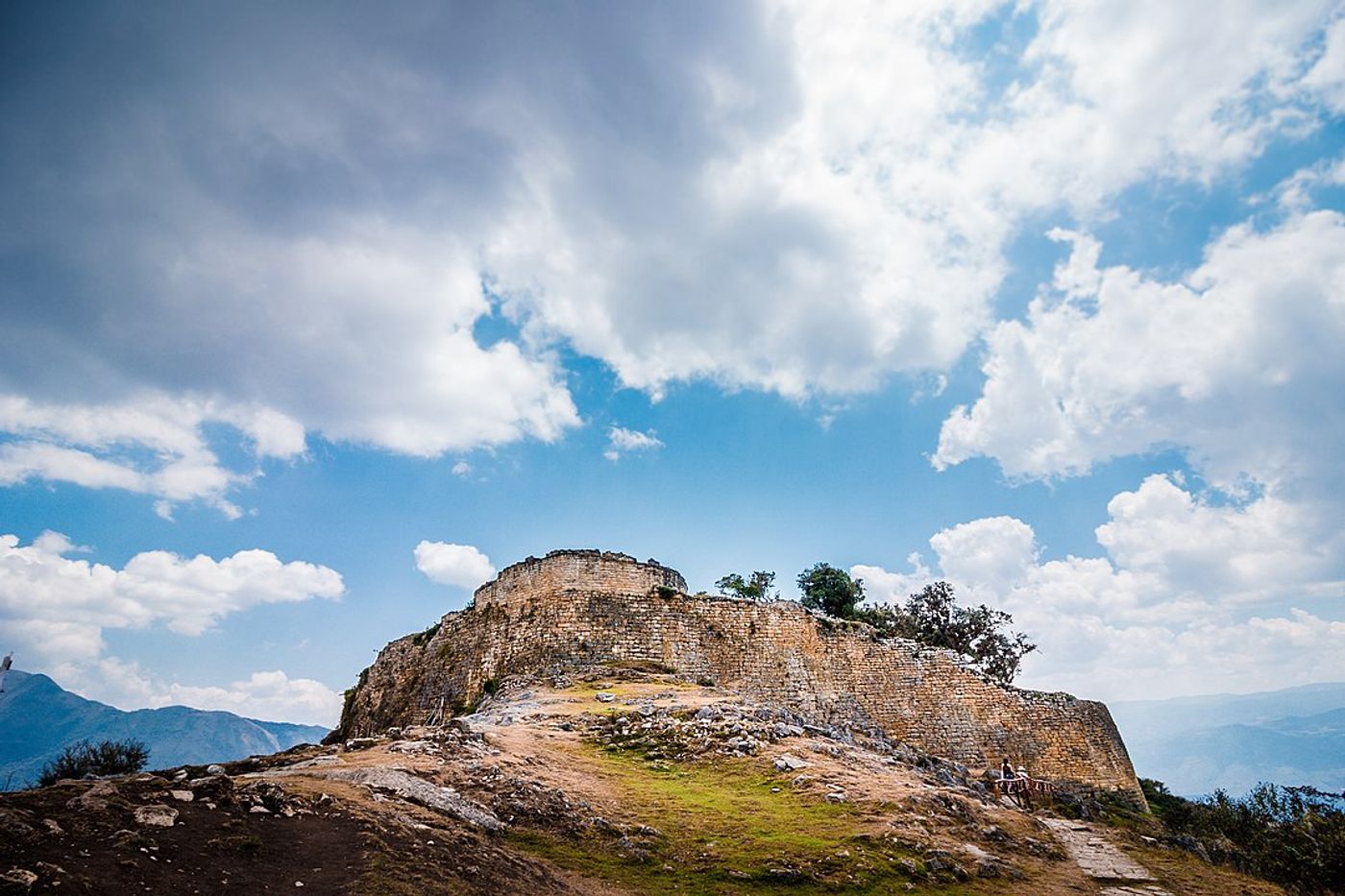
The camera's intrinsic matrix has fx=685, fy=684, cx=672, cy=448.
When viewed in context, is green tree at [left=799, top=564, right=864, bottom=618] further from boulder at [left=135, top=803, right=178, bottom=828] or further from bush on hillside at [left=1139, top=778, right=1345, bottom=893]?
boulder at [left=135, top=803, right=178, bottom=828]

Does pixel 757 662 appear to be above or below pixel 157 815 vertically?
above

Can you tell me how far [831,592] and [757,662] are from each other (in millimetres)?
19244

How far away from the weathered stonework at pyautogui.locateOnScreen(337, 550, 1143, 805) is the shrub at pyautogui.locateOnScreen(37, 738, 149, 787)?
10.8 meters

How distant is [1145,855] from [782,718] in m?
8.59

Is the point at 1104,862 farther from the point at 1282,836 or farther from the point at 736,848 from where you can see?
the point at 736,848

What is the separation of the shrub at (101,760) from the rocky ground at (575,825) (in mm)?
8635

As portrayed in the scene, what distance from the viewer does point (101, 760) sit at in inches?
715

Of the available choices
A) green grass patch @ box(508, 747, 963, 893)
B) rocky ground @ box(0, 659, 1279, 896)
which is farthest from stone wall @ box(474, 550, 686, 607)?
green grass patch @ box(508, 747, 963, 893)

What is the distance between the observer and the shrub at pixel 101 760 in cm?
1705

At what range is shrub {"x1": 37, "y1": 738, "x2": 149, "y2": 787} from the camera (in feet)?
55.9

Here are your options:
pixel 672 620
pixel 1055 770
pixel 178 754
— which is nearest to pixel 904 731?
pixel 1055 770

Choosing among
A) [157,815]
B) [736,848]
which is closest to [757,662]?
[736,848]

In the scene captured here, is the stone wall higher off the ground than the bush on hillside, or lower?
higher

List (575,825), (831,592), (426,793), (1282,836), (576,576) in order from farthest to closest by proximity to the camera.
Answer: (831,592) → (576,576) → (1282,836) → (575,825) → (426,793)
